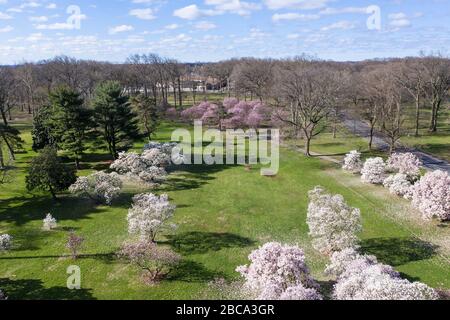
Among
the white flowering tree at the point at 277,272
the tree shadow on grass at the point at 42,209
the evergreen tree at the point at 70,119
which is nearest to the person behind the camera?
the white flowering tree at the point at 277,272

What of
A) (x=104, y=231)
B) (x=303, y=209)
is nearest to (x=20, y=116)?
(x=104, y=231)

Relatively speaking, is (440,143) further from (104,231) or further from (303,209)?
(104,231)

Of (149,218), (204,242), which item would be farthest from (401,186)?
(149,218)

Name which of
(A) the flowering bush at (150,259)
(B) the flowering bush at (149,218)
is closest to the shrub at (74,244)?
(B) the flowering bush at (149,218)

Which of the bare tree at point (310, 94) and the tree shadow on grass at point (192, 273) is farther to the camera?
the bare tree at point (310, 94)

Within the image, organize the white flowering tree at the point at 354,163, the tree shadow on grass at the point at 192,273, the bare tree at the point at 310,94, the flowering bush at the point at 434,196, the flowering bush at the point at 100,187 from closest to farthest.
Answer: the tree shadow on grass at the point at 192,273, the flowering bush at the point at 434,196, the flowering bush at the point at 100,187, the white flowering tree at the point at 354,163, the bare tree at the point at 310,94

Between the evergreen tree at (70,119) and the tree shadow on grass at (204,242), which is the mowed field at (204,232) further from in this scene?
the evergreen tree at (70,119)
